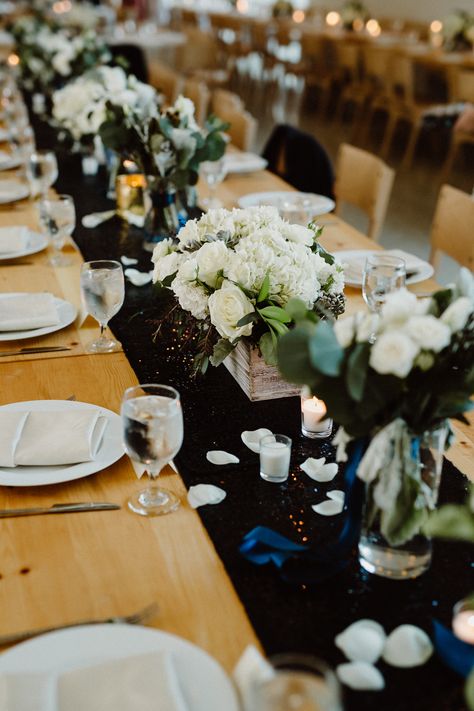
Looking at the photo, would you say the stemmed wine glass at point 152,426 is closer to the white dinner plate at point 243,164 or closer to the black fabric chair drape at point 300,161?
the white dinner plate at point 243,164

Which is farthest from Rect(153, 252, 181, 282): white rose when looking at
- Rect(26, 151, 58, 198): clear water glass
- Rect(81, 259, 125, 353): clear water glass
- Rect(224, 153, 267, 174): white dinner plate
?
Rect(224, 153, 267, 174): white dinner plate

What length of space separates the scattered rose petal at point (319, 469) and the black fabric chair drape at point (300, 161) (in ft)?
7.71

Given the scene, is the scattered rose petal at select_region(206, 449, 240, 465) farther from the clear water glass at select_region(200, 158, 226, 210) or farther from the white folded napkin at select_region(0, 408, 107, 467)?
the clear water glass at select_region(200, 158, 226, 210)

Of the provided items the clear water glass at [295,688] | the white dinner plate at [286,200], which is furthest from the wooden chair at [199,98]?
the clear water glass at [295,688]

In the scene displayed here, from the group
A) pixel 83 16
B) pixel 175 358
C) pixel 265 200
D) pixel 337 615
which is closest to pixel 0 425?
pixel 175 358

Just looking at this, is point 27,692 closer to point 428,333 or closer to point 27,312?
point 428,333

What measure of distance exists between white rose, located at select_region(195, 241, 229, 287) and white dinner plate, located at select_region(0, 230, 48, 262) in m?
1.04

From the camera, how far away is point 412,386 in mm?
1000

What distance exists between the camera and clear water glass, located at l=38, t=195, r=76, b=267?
232cm

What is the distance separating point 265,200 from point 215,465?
67.1 inches

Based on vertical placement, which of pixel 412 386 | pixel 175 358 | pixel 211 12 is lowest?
pixel 211 12

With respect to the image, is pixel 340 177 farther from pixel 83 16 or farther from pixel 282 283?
pixel 83 16

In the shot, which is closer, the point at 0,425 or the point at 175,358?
the point at 0,425

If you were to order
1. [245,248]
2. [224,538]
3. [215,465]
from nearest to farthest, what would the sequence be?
[224,538] → [215,465] → [245,248]
